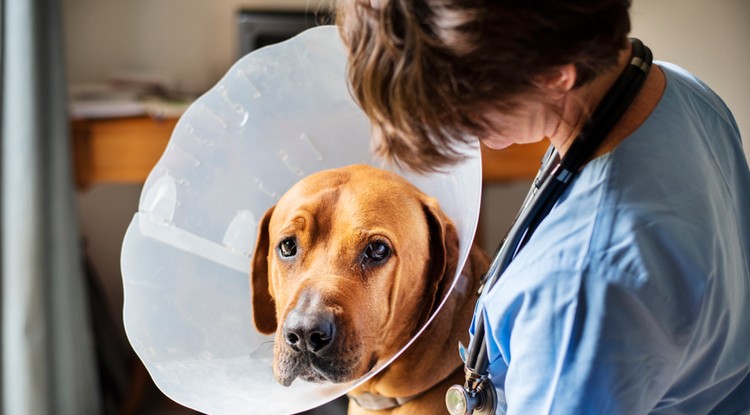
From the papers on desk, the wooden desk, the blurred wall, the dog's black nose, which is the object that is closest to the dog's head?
the dog's black nose

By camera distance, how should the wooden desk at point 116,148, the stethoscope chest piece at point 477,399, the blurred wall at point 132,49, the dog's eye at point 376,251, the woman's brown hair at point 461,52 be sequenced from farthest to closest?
1. the blurred wall at point 132,49
2. the wooden desk at point 116,148
3. the dog's eye at point 376,251
4. the stethoscope chest piece at point 477,399
5. the woman's brown hair at point 461,52

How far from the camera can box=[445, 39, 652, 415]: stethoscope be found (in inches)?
28.0

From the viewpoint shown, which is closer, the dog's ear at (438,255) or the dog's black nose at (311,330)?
the dog's black nose at (311,330)

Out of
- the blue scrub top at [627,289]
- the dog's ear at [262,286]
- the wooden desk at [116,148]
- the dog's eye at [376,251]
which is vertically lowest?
the wooden desk at [116,148]

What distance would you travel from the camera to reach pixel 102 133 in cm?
238

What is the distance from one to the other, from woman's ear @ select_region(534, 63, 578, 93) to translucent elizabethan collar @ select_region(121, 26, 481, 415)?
25 cm

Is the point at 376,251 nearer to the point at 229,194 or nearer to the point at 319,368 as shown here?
the point at 319,368

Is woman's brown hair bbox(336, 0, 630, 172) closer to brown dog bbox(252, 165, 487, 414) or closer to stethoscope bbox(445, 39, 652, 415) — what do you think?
stethoscope bbox(445, 39, 652, 415)

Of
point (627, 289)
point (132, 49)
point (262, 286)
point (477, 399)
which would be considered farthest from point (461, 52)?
point (132, 49)

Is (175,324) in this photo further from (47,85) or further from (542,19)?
(47,85)

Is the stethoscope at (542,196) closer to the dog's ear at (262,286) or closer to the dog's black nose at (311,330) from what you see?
the dog's black nose at (311,330)

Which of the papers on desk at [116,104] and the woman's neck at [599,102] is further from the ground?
the woman's neck at [599,102]

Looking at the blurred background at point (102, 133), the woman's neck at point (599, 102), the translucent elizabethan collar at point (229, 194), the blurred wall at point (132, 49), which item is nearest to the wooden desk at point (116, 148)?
the blurred background at point (102, 133)

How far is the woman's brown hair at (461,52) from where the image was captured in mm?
→ 642
